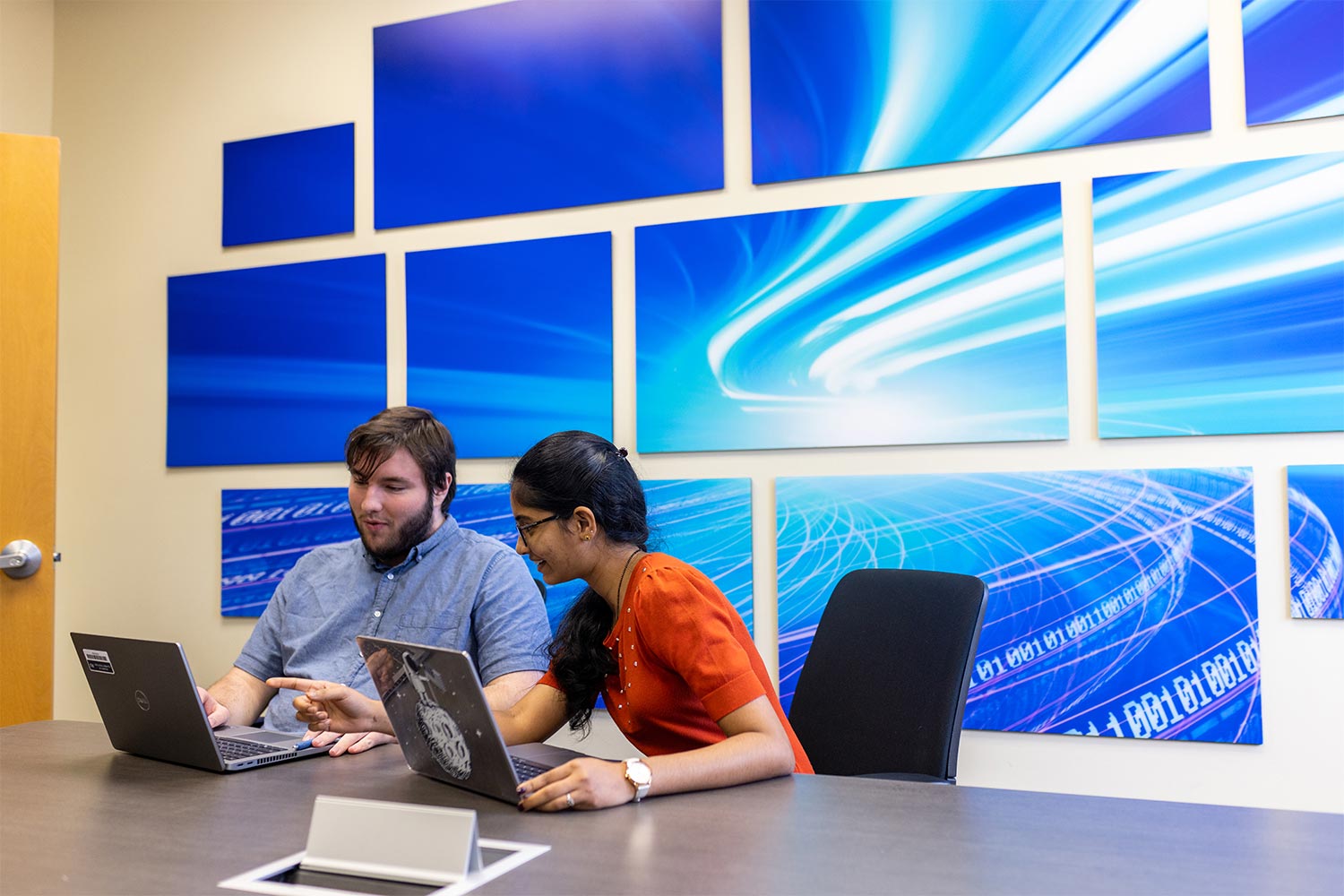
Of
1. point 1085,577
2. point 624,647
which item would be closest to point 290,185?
point 624,647

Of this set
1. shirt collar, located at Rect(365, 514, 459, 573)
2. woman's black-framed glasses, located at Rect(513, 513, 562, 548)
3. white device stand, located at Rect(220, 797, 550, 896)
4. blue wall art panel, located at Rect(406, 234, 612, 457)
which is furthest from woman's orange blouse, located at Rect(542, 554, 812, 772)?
blue wall art panel, located at Rect(406, 234, 612, 457)

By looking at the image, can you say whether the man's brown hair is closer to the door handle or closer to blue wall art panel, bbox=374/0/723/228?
blue wall art panel, bbox=374/0/723/228

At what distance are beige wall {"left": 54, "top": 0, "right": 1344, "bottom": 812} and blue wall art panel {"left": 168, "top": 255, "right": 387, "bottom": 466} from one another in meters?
0.06

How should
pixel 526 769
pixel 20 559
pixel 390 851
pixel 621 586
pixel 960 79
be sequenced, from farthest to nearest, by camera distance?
pixel 20 559
pixel 960 79
pixel 621 586
pixel 526 769
pixel 390 851

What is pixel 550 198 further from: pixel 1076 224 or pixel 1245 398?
pixel 1245 398

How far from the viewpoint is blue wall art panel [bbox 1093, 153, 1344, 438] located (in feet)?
7.48

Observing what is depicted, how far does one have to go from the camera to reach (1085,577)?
2.45 m

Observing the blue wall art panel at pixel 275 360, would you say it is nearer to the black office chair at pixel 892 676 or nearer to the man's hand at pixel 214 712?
the man's hand at pixel 214 712

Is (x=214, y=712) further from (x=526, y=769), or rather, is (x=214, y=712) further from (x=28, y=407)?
Answer: (x=28, y=407)

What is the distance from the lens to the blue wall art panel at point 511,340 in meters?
2.93

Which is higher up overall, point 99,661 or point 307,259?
point 307,259

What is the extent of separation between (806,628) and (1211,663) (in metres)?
0.91

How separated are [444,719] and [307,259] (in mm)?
2304

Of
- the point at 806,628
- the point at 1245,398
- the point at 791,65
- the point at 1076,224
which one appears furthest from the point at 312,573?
the point at 1245,398
